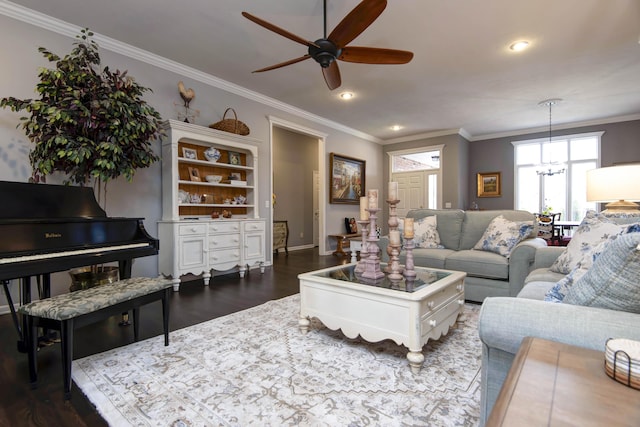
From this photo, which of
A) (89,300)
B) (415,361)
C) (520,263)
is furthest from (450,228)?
(89,300)

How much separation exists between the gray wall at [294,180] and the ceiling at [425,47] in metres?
1.82

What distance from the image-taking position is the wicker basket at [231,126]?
13.5 ft

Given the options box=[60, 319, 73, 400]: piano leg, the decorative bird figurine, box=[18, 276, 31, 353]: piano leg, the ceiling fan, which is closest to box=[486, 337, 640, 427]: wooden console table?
box=[60, 319, 73, 400]: piano leg

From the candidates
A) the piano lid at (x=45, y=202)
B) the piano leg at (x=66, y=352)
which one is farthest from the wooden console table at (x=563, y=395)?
the piano lid at (x=45, y=202)

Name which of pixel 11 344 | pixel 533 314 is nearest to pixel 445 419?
pixel 533 314

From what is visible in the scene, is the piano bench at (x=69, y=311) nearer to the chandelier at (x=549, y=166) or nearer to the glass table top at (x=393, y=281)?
the glass table top at (x=393, y=281)

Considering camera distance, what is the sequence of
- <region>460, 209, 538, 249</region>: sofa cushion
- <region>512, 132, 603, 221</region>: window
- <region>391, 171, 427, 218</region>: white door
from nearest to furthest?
<region>460, 209, 538, 249</region>: sofa cushion → <region>512, 132, 603, 221</region>: window → <region>391, 171, 427, 218</region>: white door

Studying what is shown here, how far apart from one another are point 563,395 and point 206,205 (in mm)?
3934

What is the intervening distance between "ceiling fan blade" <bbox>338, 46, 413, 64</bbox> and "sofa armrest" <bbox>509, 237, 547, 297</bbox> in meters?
1.95

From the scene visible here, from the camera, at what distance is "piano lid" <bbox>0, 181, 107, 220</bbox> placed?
2039 mm

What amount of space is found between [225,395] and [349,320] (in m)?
0.85

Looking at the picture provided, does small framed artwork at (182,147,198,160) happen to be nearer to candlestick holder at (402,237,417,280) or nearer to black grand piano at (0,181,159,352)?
black grand piano at (0,181,159,352)

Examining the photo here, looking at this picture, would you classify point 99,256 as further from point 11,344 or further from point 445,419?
point 445,419

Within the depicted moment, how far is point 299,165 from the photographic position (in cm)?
761
